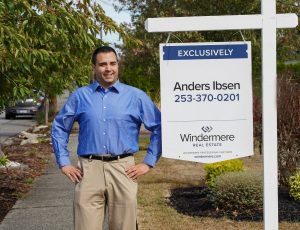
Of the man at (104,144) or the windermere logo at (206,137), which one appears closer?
the man at (104,144)

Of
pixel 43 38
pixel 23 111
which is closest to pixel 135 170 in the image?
pixel 43 38

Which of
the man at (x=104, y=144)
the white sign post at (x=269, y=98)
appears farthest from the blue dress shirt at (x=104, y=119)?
the white sign post at (x=269, y=98)

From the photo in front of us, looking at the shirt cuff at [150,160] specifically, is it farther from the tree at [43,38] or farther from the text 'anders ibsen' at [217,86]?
the tree at [43,38]

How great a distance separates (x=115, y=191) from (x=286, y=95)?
4.80 meters

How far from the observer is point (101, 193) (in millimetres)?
4621

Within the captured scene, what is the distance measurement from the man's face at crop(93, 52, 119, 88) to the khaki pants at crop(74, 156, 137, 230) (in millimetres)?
557

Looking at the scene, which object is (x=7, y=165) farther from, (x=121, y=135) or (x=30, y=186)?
(x=121, y=135)

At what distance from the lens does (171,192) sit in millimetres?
9586

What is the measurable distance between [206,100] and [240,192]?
3240 mm

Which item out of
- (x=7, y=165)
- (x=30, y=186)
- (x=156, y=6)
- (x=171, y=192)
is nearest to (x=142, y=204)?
(x=171, y=192)

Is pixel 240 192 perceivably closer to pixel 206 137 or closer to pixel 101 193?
pixel 206 137

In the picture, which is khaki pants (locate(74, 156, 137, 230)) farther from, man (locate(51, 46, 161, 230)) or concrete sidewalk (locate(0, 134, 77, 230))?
concrete sidewalk (locate(0, 134, 77, 230))

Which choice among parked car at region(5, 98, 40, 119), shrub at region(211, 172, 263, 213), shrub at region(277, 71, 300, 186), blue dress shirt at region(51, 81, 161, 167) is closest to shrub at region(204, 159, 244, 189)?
shrub at region(277, 71, 300, 186)

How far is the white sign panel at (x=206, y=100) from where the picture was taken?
468cm
